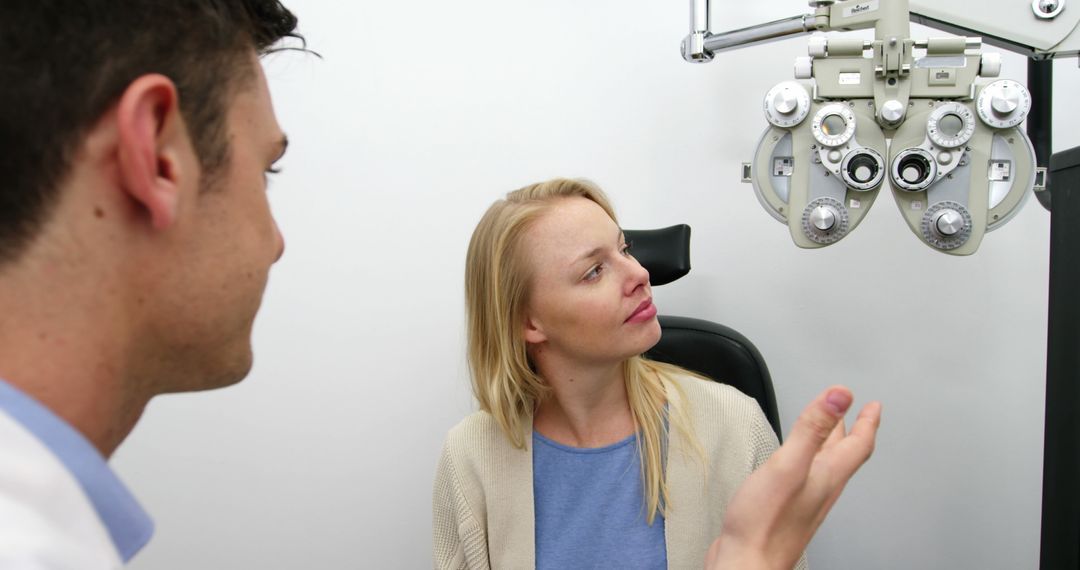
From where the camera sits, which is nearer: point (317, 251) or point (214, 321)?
point (214, 321)

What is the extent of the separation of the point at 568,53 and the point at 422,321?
64 centimetres

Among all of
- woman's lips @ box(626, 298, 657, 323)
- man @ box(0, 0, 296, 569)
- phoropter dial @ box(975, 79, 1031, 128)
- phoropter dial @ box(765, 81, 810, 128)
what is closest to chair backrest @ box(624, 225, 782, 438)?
woman's lips @ box(626, 298, 657, 323)

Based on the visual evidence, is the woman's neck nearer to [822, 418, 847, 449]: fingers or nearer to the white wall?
the white wall

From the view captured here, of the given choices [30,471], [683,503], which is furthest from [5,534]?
[683,503]

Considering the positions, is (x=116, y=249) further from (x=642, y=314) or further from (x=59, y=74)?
(x=642, y=314)

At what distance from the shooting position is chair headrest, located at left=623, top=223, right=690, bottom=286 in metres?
1.29

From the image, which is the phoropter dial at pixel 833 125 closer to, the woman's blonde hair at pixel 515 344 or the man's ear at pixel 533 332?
the woman's blonde hair at pixel 515 344

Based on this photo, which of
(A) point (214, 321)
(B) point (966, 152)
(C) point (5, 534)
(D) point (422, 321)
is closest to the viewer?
(C) point (5, 534)

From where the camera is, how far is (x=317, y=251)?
1.64 meters

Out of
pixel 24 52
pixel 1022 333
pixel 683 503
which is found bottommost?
pixel 683 503

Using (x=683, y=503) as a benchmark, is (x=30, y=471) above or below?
above

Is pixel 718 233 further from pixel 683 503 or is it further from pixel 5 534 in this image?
pixel 5 534

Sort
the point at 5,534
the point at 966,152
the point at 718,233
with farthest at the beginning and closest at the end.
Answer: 1. the point at 718,233
2. the point at 966,152
3. the point at 5,534

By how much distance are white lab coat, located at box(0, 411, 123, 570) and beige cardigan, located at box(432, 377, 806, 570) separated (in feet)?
2.57
